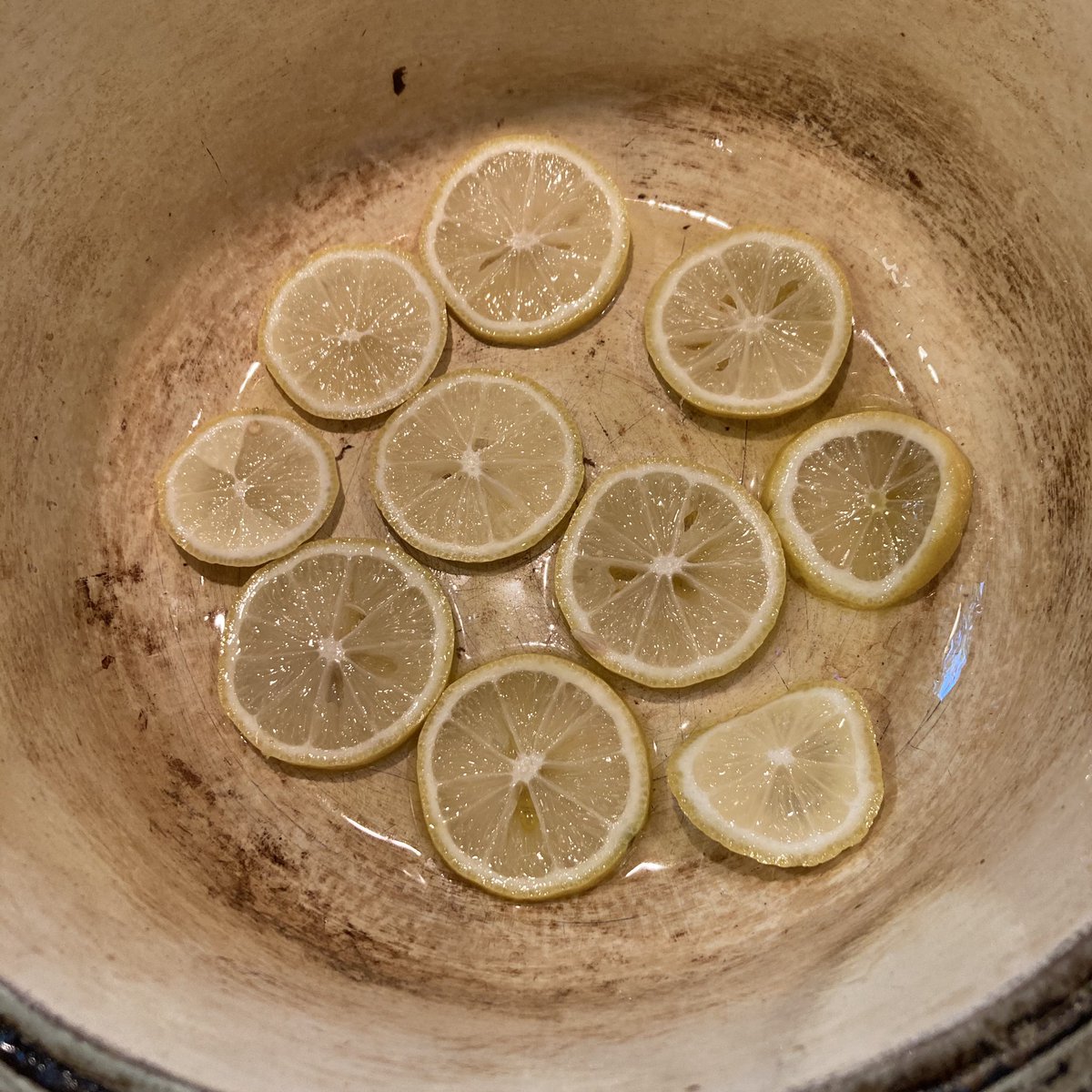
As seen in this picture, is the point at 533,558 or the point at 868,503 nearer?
the point at 868,503

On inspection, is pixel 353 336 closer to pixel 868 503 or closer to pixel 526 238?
pixel 526 238

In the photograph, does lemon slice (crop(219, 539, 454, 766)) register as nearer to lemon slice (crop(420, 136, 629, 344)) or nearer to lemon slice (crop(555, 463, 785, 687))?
lemon slice (crop(555, 463, 785, 687))

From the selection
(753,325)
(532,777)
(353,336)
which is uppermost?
(753,325)

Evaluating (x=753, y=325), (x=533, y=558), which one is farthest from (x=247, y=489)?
(x=753, y=325)

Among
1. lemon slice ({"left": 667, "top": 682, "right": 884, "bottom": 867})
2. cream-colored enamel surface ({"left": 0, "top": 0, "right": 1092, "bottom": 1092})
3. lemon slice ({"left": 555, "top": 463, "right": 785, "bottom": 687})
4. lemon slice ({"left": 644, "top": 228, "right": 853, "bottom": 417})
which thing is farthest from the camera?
lemon slice ({"left": 644, "top": 228, "right": 853, "bottom": 417})

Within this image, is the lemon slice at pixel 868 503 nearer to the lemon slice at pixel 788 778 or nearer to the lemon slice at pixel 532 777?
the lemon slice at pixel 788 778

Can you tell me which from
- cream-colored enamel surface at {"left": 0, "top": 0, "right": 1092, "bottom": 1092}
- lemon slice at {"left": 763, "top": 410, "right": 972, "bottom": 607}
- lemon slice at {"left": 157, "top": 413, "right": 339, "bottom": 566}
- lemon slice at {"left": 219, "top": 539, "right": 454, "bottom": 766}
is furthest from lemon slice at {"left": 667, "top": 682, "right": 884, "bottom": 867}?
lemon slice at {"left": 157, "top": 413, "right": 339, "bottom": 566}
